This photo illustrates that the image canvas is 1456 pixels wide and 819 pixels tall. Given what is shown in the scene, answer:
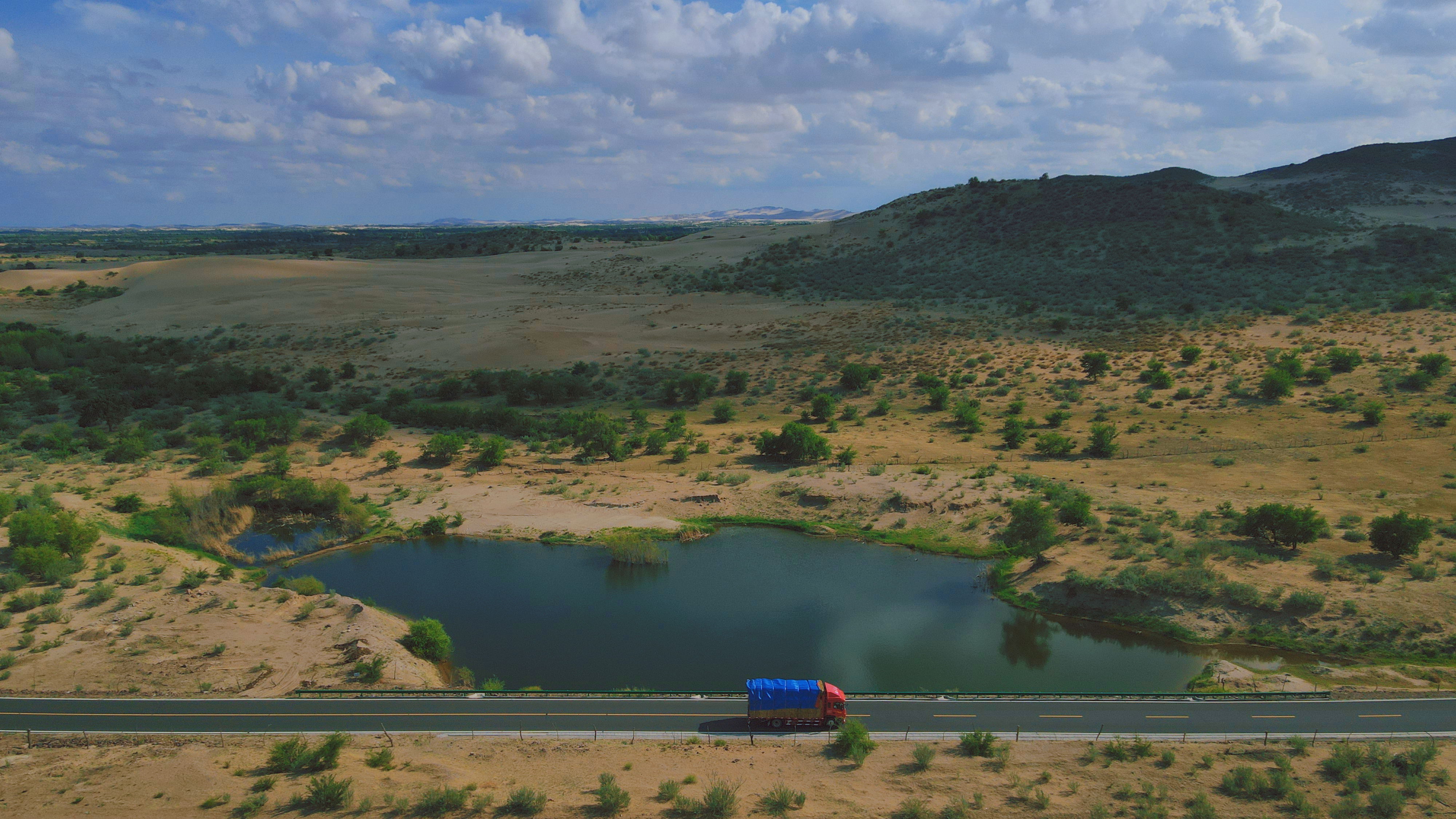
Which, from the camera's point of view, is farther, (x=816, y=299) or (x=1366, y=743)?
(x=816, y=299)

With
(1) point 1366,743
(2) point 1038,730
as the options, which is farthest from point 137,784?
(1) point 1366,743

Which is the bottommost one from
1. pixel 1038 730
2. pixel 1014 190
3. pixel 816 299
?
pixel 1038 730

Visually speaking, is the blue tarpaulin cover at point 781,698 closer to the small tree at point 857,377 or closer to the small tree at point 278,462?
the small tree at point 278,462

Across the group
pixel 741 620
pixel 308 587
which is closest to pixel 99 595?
pixel 308 587

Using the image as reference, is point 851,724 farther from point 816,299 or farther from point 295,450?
point 816,299

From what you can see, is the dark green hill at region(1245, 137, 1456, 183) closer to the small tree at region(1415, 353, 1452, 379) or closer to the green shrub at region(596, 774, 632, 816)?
the small tree at region(1415, 353, 1452, 379)

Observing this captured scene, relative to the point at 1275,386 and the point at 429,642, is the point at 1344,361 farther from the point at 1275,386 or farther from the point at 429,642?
the point at 429,642

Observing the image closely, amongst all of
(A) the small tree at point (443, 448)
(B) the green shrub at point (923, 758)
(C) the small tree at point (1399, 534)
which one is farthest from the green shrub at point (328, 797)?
(C) the small tree at point (1399, 534)
